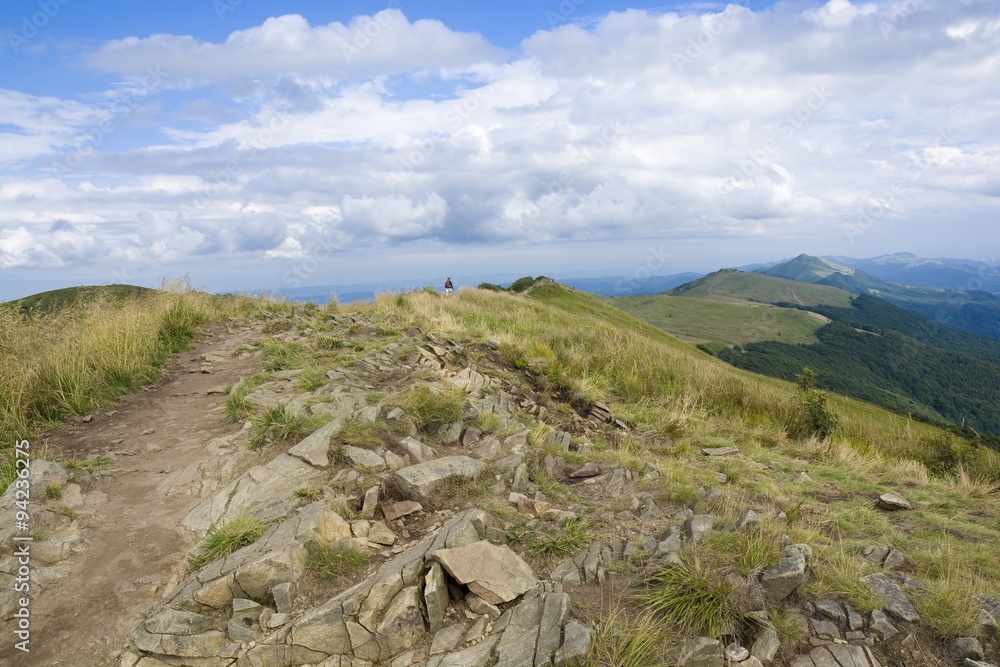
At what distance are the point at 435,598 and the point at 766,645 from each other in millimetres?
2676

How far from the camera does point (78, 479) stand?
6.56 m

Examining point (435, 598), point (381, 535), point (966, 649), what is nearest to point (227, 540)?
point (381, 535)

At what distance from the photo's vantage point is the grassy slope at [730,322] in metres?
167

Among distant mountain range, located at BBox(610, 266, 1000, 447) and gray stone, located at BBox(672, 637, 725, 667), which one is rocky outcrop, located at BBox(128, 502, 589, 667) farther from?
distant mountain range, located at BBox(610, 266, 1000, 447)

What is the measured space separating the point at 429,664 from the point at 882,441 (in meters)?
12.9

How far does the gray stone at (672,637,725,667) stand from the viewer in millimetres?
3871

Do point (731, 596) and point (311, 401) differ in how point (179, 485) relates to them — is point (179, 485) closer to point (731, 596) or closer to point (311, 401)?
point (311, 401)

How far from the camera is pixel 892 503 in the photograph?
23.7ft

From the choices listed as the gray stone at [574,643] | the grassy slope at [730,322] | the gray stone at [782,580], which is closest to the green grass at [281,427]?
the gray stone at [574,643]

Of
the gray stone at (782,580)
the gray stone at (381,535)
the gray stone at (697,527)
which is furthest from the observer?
the gray stone at (381,535)

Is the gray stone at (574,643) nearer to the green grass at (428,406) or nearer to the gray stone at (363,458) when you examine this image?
the gray stone at (363,458)

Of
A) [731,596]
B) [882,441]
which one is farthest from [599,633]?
[882,441]

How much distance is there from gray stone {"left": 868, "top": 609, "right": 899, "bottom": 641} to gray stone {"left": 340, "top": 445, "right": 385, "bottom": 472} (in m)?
5.06

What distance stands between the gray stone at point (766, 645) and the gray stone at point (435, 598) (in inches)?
98.7
